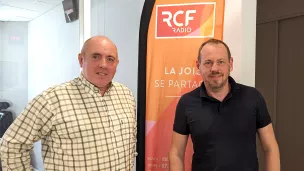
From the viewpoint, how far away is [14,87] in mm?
3852

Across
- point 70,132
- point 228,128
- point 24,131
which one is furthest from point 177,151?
point 24,131

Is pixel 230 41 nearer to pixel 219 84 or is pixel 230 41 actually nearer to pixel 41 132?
pixel 219 84

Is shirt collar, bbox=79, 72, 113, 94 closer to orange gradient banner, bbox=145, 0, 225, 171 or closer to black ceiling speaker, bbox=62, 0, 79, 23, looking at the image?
orange gradient banner, bbox=145, 0, 225, 171

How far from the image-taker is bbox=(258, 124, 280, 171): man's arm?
4.92ft

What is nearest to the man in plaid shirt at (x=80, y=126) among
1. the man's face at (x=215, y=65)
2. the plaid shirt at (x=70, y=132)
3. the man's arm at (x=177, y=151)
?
the plaid shirt at (x=70, y=132)

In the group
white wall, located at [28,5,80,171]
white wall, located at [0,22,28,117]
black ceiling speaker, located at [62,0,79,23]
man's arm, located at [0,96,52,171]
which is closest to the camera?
man's arm, located at [0,96,52,171]

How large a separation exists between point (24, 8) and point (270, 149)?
12.2 feet

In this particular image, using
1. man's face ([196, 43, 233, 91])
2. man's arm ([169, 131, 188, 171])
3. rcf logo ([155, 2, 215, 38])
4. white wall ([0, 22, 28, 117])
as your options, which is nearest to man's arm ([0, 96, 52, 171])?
man's arm ([169, 131, 188, 171])

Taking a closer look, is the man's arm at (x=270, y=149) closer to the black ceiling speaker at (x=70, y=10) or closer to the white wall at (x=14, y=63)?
the black ceiling speaker at (x=70, y=10)

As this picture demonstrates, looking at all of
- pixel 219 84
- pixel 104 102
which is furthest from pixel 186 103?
pixel 104 102

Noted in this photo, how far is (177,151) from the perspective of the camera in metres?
1.63

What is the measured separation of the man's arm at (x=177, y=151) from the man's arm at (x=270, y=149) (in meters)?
0.46

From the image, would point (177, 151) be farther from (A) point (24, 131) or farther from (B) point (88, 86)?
(A) point (24, 131)

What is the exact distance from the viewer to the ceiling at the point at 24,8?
353cm
